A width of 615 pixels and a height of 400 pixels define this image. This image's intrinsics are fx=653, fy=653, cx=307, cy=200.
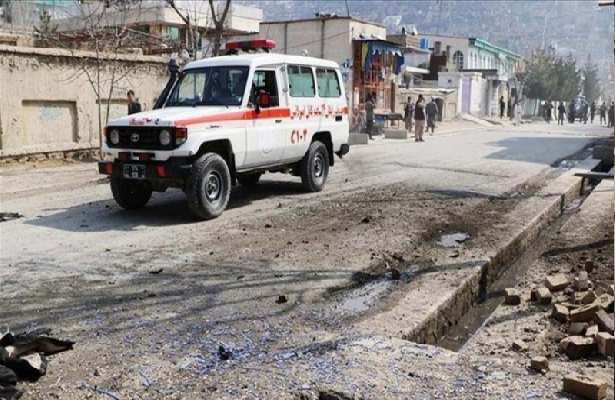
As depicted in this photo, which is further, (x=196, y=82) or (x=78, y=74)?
(x=78, y=74)

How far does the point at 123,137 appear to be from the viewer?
8.47m

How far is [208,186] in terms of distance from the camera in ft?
27.9

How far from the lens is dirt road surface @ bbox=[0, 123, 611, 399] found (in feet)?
12.5

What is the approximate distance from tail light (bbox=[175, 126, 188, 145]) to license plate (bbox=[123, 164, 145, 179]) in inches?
23.5

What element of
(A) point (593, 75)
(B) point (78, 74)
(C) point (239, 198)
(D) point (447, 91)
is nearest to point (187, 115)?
(C) point (239, 198)

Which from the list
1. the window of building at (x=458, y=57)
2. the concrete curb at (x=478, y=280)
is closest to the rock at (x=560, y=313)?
the concrete curb at (x=478, y=280)

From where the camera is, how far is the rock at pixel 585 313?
15.2 ft

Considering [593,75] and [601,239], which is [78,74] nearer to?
[601,239]

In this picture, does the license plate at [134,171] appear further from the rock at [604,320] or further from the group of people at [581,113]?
the group of people at [581,113]

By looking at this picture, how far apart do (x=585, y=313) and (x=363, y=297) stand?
1.75 m

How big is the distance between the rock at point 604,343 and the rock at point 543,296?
4.05 ft

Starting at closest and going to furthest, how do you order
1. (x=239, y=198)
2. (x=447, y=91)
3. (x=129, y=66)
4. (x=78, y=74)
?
(x=239, y=198)
(x=78, y=74)
(x=129, y=66)
(x=447, y=91)

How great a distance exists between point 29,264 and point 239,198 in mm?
4405

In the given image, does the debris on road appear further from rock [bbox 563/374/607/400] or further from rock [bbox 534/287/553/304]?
rock [bbox 534/287/553/304]
